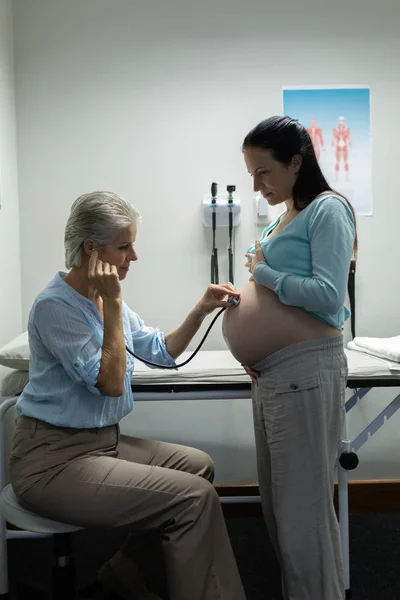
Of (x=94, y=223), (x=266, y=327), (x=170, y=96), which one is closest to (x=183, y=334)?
(x=266, y=327)

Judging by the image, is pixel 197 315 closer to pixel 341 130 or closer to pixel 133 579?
pixel 133 579

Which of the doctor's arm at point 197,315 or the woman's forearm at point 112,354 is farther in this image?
the doctor's arm at point 197,315

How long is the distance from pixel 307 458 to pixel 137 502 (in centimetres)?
44

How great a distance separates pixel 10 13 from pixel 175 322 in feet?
4.78

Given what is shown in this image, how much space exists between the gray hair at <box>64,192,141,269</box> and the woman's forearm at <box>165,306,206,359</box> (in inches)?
15.8

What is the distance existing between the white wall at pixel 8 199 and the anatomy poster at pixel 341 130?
1144 millimetres

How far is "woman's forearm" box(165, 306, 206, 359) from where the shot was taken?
5.49 ft

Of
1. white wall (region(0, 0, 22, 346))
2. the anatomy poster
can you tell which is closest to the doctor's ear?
white wall (region(0, 0, 22, 346))

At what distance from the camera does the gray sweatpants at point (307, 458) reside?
136 centimetres

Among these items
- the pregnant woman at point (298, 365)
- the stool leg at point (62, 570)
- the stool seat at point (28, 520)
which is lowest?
the stool leg at point (62, 570)

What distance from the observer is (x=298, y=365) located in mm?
1360

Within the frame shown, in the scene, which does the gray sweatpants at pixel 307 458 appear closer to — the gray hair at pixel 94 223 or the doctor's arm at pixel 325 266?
the doctor's arm at pixel 325 266

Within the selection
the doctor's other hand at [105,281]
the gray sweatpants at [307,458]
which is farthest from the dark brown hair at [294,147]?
the doctor's other hand at [105,281]

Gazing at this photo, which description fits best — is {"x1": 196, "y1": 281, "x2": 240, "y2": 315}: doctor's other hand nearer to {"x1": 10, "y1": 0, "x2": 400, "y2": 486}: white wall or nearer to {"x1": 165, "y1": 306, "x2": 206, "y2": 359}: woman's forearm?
{"x1": 165, "y1": 306, "x2": 206, "y2": 359}: woman's forearm
